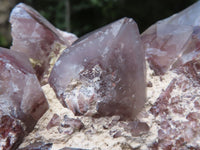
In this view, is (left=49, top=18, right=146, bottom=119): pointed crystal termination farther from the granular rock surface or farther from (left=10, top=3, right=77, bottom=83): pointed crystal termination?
(left=10, top=3, right=77, bottom=83): pointed crystal termination

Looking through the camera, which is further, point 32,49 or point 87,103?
point 32,49

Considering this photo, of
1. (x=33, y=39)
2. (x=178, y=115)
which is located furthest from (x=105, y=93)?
(x=33, y=39)

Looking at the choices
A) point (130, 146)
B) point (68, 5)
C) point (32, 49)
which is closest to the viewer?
point (130, 146)

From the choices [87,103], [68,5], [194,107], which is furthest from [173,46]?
[68,5]

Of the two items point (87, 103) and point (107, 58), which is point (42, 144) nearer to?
point (87, 103)

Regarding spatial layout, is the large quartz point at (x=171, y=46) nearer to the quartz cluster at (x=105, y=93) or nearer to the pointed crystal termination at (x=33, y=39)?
the quartz cluster at (x=105, y=93)

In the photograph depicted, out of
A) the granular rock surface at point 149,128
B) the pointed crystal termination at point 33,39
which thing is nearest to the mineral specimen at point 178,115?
the granular rock surface at point 149,128

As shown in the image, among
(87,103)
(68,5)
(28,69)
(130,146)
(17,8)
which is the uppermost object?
(68,5)

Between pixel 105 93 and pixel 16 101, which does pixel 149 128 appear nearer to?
pixel 105 93
